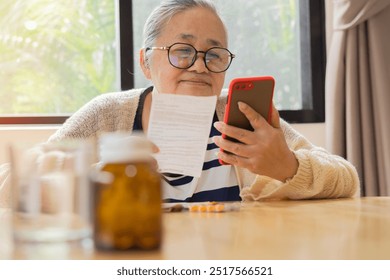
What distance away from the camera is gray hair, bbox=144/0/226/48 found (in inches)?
62.7

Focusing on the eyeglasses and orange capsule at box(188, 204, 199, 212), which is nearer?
orange capsule at box(188, 204, 199, 212)

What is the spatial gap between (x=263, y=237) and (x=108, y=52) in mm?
2055

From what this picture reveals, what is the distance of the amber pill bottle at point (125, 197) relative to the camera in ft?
1.64

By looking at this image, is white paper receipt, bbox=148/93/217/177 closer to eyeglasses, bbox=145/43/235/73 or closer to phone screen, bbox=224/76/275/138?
phone screen, bbox=224/76/275/138

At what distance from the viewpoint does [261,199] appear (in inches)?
49.4

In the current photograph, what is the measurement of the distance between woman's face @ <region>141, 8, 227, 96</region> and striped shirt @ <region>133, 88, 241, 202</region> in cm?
13

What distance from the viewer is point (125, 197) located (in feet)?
1.67

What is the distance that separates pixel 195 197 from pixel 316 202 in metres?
0.44

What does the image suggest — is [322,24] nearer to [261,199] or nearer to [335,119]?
[335,119]

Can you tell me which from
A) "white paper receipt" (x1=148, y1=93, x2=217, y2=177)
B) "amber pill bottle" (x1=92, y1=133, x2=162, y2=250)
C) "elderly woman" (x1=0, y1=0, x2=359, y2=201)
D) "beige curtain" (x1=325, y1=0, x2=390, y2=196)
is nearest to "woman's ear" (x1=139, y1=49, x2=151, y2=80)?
"elderly woman" (x1=0, y1=0, x2=359, y2=201)

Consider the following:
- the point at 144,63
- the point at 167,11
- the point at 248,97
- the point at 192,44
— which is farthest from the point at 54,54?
the point at 248,97

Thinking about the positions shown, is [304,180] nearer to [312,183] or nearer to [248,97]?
[312,183]

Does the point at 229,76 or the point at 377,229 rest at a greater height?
the point at 229,76

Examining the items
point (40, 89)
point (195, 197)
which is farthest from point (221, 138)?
point (40, 89)
